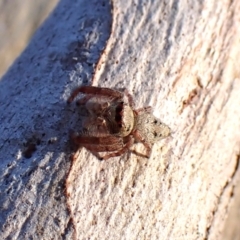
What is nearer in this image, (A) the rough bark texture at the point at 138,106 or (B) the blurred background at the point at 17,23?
(A) the rough bark texture at the point at 138,106

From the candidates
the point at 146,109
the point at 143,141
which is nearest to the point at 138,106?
A: the point at 146,109

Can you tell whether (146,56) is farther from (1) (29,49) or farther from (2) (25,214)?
(2) (25,214)

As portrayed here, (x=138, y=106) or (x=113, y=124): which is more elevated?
(x=138, y=106)

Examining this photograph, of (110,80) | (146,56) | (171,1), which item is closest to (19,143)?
(110,80)

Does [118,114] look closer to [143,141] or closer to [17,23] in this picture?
[143,141]

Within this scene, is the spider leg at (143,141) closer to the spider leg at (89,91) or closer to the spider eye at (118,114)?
the spider eye at (118,114)

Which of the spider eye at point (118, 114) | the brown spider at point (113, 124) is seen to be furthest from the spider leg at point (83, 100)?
the spider eye at point (118, 114)
